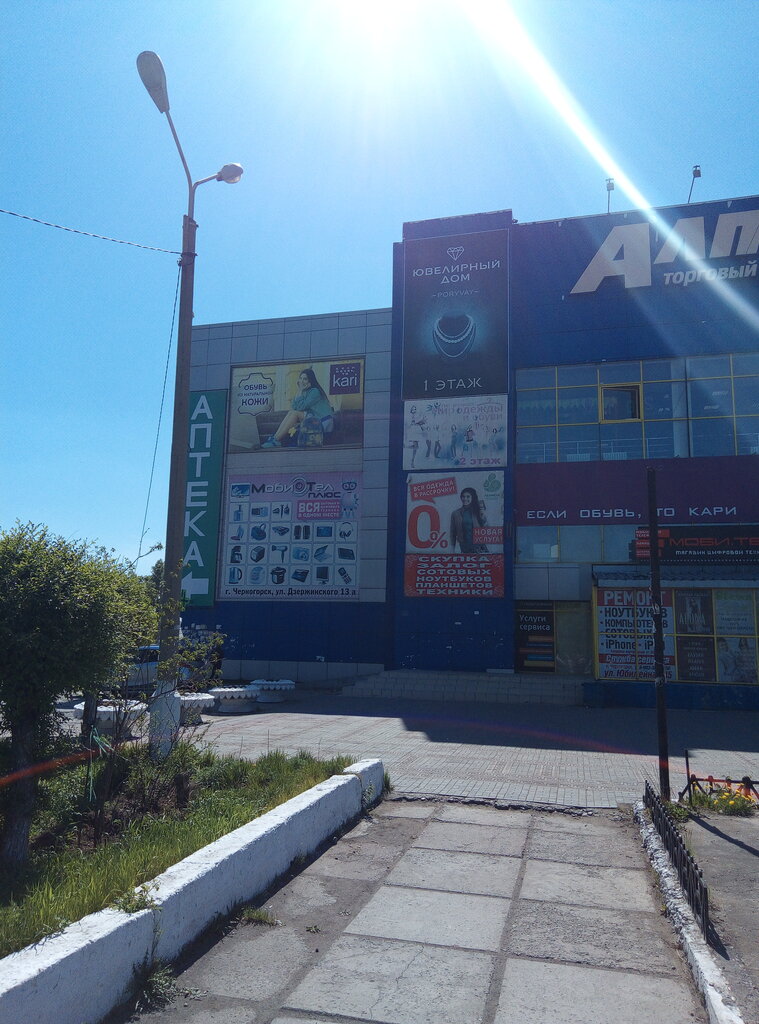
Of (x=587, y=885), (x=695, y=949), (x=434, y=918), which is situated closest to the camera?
(x=695, y=949)

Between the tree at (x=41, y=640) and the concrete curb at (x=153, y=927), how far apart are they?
137 cm

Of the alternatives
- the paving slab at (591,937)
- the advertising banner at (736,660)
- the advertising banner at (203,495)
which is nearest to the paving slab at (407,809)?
the paving slab at (591,937)

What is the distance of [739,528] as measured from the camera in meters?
23.0

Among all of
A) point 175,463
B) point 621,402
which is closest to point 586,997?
point 175,463

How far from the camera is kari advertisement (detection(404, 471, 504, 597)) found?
81.5 feet

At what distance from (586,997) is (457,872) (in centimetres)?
221

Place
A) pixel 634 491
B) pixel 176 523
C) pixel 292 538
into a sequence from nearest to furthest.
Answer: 1. pixel 176 523
2. pixel 634 491
3. pixel 292 538

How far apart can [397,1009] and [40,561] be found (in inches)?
147

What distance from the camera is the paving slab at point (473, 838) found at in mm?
6992

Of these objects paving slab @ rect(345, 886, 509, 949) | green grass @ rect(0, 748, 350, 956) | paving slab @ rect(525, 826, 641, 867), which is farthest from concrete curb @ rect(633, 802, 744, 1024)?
green grass @ rect(0, 748, 350, 956)

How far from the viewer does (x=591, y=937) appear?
195 inches

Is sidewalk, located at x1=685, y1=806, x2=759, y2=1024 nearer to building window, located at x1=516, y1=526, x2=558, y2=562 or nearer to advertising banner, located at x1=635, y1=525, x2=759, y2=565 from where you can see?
advertising banner, located at x1=635, y1=525, x2=759, y2=565

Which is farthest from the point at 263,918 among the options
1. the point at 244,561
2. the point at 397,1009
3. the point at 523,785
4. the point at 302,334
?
the point at 302,334

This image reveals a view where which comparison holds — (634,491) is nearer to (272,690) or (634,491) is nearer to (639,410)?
(639,410)
